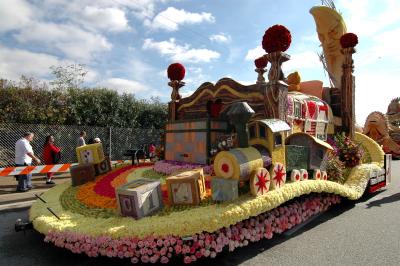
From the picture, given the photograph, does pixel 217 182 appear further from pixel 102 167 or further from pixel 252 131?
pixel 102 167

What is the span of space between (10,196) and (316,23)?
10981 millimetres

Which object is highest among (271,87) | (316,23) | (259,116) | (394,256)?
(316,23)

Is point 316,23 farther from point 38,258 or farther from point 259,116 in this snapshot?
point 38,258

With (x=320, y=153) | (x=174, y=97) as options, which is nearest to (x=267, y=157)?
(x=320, y=153)

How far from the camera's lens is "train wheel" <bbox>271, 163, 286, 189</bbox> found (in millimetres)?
4262

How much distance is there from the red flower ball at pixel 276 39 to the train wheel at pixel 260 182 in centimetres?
240

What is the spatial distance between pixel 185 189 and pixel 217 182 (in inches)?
16.8

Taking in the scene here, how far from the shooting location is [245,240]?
380 cm

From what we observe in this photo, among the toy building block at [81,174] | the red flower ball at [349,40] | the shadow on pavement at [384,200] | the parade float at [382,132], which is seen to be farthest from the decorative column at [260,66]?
Answer: the parade float at [382,132]

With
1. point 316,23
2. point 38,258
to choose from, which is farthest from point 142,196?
point 316,23

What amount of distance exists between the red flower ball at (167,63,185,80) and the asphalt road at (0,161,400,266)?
16.2ft

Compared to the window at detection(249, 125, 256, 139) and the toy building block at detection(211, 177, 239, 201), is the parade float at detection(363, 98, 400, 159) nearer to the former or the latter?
the window at detection(249, 125, 256, 139)

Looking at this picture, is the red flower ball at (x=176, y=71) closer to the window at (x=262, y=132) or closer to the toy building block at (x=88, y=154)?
the toy building block at (x=88, y=154)

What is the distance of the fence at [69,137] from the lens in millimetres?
12750
